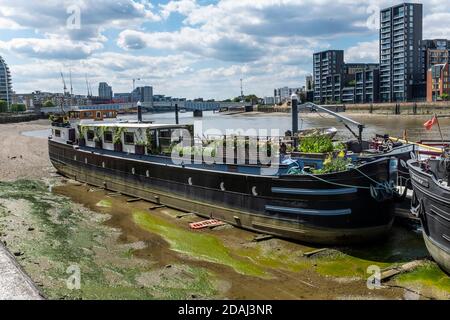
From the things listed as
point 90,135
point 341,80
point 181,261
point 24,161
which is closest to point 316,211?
point 181,261

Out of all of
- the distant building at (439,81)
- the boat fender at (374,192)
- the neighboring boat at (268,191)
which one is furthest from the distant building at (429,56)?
the boat fender at (374,192)

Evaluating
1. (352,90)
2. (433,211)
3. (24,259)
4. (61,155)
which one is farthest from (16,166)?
(352,90)

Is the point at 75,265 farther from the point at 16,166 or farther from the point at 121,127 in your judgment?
the point at 16,166

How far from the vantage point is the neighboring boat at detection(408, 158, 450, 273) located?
11234 millimetres

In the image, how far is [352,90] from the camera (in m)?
164

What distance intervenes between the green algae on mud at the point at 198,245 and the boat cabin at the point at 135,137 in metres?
4.64

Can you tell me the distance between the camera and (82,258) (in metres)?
13.5

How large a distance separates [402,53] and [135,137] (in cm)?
14089

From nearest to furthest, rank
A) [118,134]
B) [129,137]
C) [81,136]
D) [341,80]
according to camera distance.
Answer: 1. [129,137]
2. [118,134]
3. [81,136]
4. [341,80]

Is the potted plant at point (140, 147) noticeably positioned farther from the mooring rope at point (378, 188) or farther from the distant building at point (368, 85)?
the distant building at point (368, 85)

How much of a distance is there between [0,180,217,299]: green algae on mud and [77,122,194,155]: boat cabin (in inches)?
172

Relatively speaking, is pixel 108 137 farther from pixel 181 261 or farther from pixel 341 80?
pixel 341 80

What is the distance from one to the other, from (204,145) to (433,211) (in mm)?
10640
